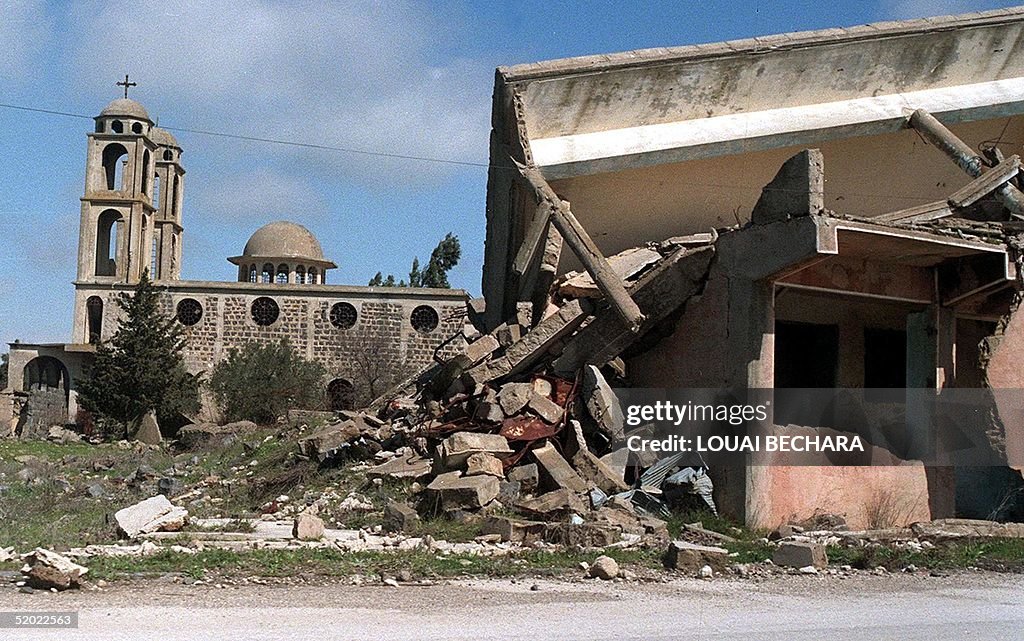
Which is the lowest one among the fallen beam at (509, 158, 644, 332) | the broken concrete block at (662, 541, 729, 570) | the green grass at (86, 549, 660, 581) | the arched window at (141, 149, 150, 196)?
the green grass at (86, 549, 660, 581)

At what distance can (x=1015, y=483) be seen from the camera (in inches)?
489

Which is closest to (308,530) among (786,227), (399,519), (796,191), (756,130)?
(399,519)

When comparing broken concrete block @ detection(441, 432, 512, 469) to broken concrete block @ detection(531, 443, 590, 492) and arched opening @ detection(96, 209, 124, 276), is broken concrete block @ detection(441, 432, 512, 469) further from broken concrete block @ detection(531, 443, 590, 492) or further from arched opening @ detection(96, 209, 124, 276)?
arched opening @ detection(96, 209, 124, 276)

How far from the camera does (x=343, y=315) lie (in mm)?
36875

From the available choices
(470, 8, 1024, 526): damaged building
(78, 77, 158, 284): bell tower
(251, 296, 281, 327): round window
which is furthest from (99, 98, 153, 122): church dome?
(470, 8, 1024, 526): damaged building

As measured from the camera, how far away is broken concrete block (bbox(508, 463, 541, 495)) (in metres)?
11.1

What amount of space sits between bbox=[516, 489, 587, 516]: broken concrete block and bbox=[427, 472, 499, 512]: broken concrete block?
0.32 meters

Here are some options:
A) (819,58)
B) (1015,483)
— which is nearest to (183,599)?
(1015,483)

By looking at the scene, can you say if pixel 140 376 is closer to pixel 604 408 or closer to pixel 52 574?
pixel 604 408

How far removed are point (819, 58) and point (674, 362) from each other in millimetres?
5569

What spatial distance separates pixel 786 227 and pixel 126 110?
128 ft

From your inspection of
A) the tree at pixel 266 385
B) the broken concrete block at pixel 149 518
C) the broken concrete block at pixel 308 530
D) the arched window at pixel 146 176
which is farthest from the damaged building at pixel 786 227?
the arched window at pixel 146 176

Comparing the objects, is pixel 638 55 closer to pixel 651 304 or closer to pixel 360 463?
pixel 651 304

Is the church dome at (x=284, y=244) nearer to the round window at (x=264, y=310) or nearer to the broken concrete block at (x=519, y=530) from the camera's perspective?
the round window at (x=264, y=310)
